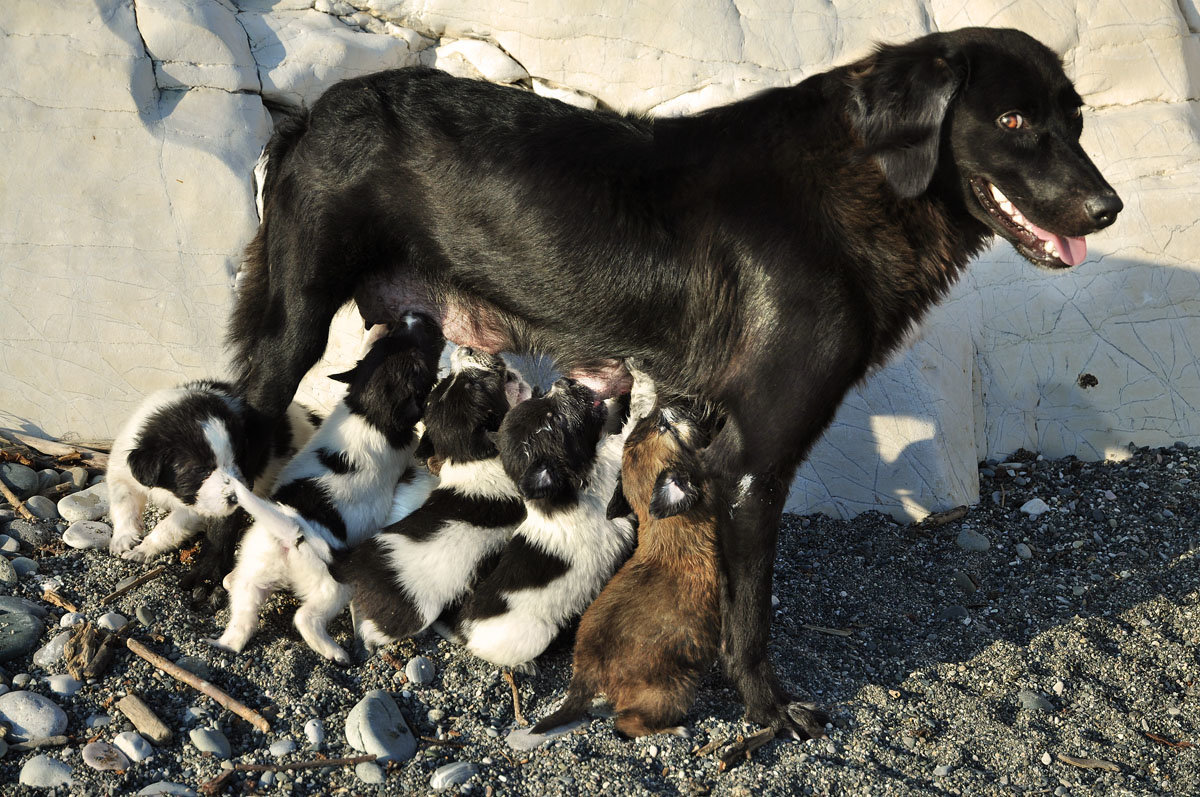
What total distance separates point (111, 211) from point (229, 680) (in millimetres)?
2653

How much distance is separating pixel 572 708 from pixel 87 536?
2373mm

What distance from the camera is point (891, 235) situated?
3684 mm

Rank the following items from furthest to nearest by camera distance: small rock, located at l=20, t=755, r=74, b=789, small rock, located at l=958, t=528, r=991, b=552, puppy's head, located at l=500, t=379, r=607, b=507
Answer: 1. small rock, located at l=958, t=528, r=991, b=552
2. puppy's head, located at l=500, t=379, r=607, b=507
3. small rock, located at l=20, t=755, r=74, b=789

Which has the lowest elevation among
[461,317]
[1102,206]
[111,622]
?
[111,622]

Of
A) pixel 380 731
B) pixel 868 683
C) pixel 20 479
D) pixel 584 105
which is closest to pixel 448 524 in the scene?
pixel 380 731

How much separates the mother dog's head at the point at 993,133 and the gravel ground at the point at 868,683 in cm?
164

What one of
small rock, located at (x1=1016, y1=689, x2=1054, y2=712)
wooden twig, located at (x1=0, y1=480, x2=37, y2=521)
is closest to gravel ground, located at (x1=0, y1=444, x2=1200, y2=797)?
small rock, located at (x1=1016, y1=689, x2=1054, y2=712)

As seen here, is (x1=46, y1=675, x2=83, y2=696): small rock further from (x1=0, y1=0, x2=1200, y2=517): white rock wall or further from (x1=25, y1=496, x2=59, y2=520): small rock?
(x1=0, y1=0, x2=1200, y2=517): white rock wall

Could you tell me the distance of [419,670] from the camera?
3955 mm

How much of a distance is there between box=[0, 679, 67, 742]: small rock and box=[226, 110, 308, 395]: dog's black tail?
1.44 m

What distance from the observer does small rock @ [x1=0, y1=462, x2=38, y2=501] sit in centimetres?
488

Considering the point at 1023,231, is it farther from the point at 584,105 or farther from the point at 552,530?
the point at 584,105

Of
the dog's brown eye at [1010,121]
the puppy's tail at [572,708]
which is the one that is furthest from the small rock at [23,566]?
the dog's brown eye at [1010,121]

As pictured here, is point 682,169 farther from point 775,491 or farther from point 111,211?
point 111,211
